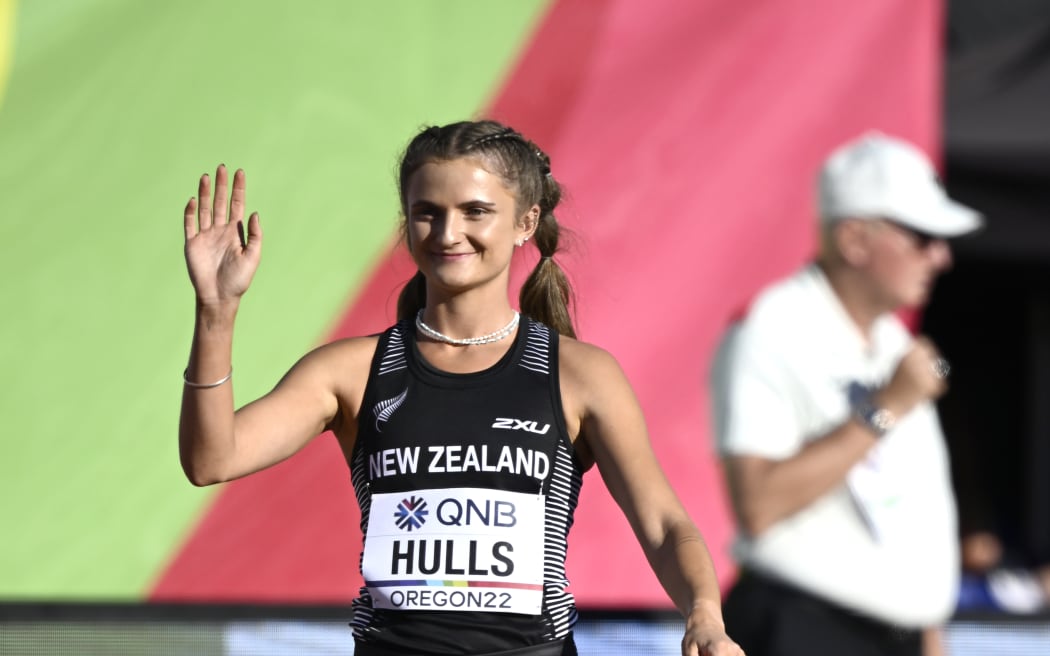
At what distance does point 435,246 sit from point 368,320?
7.44 ft

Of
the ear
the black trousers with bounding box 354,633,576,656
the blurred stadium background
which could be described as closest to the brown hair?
the ear

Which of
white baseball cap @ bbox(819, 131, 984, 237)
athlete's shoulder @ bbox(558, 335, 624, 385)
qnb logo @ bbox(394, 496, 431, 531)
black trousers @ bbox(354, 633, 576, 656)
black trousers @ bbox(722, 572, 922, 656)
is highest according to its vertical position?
white baseball cap @ bbox(819, 131, 984, 237)

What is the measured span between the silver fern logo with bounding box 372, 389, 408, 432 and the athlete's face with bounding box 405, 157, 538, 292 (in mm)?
164

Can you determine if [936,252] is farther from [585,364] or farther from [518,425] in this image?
[518,425]

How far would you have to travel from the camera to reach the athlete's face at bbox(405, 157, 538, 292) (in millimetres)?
1769

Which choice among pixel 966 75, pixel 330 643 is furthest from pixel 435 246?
Result: pixel 966 75

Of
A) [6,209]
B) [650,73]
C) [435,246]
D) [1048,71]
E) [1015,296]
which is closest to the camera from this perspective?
[435,246]

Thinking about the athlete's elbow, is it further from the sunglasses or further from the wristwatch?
the sunglasses

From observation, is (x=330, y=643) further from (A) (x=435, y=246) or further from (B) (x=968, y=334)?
(B) (x=968, y=334)

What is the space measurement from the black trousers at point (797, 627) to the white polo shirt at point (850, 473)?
0.03m

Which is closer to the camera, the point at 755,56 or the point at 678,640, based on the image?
the point at 678,640

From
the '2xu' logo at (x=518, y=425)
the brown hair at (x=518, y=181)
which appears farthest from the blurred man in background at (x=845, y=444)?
the '2xu' logo at (x=518, y=425)

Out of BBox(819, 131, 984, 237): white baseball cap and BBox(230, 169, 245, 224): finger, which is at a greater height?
BBox(819, 131, 984, 237): white baseball cap

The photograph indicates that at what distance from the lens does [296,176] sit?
405 cm
